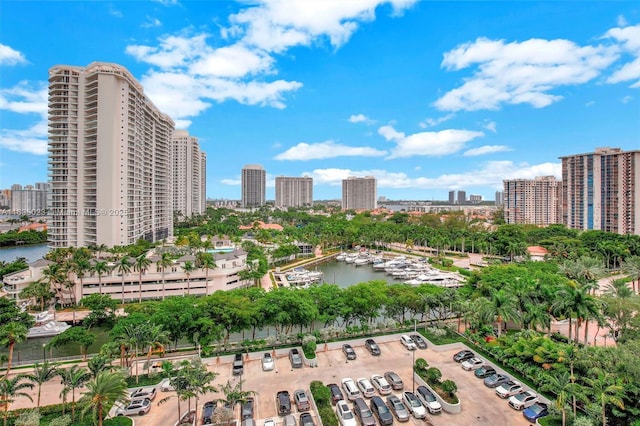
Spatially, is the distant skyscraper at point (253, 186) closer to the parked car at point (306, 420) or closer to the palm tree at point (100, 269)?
the palm tree at point (100, 269)

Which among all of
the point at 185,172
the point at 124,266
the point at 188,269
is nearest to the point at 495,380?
the point at 188,269

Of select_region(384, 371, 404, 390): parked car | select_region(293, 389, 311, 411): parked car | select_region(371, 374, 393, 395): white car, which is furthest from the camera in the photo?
select_region(384, 371, 404, 390): parked car

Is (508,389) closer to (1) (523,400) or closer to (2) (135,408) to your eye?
(1) (523,400)

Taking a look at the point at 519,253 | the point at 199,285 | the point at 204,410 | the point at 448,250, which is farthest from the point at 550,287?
the point at 448,250

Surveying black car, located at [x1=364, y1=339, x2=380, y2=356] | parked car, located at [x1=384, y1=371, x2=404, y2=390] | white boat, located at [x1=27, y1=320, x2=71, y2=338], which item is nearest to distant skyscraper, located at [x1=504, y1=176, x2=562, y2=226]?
black car, located at [x1=364, y1=339, x2=380, y2=356]

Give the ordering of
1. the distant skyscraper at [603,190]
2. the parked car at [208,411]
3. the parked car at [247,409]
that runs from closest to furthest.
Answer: the parked car at [208,411], the parked car at [247,409], the distant skyscraper at [603,190]

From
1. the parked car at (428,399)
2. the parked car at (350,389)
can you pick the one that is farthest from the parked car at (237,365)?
the parked car at (428,399)

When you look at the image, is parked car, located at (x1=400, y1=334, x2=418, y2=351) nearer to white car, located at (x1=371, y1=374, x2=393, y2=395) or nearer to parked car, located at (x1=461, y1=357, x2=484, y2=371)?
parked car, located at (x1=461, y1=357, x2=484, y2=371)
